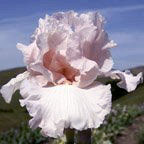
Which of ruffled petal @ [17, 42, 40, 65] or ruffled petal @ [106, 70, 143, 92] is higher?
ruffled petal @ [17, 42, 40, 65]

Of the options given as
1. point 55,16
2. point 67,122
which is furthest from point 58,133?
point 55,16

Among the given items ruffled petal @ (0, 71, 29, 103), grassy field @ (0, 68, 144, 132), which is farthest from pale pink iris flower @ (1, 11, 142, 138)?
grassy field @ (0, 68, 144, 132)

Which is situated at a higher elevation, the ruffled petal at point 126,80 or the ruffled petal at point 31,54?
Result: the ruffled petal at point 31,54

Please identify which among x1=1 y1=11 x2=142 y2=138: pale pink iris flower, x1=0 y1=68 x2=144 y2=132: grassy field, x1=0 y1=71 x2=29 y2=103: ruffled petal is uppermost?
x1=1 y1=11 x2=142 y2=138: pale pink iris flower

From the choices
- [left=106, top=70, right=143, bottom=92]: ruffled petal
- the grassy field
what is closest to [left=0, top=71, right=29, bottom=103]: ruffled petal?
[left=106, top=70, right=143, bottom=92]: ruffled petal

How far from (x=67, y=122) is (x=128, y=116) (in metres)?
10.6

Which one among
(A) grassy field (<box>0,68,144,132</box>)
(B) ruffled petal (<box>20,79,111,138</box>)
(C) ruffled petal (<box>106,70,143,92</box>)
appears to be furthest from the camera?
(A) grassy field (<box>0,68,144,132</box>)

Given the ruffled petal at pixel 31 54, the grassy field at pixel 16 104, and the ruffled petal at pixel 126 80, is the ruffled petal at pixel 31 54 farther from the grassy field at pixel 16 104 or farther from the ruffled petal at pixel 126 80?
the grassy field at pixel 16 104

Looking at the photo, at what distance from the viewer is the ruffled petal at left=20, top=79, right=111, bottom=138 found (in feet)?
5.65

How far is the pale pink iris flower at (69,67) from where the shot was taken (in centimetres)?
177

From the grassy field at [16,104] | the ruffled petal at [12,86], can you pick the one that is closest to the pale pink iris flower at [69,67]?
the ruffled petal at [12,86]

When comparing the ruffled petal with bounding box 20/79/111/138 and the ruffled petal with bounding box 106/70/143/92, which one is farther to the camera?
the ruffled petal with bounding box 106/70/143/92

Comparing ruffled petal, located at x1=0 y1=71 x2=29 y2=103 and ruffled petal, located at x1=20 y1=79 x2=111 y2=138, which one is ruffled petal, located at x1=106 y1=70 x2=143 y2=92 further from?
ruffled petal, located at x1=0 y1=71 x2=29 y2=103

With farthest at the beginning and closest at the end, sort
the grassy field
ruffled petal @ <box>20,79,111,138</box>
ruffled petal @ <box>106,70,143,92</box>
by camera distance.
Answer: the grassy field
ruffled petal @ <box>106,70,143,92</box>
ruffled petal @ <box>20,79,111,138</box>
